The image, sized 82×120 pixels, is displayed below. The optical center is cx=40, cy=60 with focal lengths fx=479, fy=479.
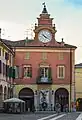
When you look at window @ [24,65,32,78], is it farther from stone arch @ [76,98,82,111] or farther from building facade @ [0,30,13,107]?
stone arch @ [76,98,82,111]

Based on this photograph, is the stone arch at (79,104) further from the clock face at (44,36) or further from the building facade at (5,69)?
the building facade at (5,69)

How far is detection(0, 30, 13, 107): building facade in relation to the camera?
67.2m

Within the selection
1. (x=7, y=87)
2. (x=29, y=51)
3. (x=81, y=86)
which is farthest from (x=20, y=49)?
(x=81, y=86)

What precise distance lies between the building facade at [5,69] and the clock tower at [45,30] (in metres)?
5.52

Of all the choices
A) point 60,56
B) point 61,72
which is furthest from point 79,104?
point 60,56

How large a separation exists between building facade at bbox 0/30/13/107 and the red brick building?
242cm

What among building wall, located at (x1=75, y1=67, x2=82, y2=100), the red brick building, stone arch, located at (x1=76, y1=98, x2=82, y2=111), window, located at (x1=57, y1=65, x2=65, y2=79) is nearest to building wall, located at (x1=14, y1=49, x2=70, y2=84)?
the red brick building

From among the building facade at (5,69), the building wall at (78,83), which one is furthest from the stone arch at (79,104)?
the building facade at (5,69)

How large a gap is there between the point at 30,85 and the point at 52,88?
3.60 m

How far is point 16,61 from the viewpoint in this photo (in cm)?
7844

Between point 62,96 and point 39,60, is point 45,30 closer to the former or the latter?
point 39,60

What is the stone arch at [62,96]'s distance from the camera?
7818 cm

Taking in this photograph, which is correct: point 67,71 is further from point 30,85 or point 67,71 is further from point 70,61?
point 30,85

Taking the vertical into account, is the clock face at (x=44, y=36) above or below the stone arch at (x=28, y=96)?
above
